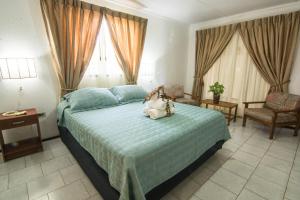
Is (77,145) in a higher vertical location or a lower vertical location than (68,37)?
lower

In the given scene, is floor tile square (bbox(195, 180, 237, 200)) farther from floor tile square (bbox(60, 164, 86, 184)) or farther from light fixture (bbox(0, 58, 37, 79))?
light fixture (bbox(0, 58, 37, 79))

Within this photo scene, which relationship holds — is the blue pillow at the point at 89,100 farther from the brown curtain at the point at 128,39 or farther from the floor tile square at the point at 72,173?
the brown curtain at the point at 128,39

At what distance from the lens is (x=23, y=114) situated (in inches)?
91.1

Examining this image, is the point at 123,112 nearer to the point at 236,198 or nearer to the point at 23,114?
the point at 23,114

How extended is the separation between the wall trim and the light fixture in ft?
13.9

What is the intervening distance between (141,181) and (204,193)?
2.80ft

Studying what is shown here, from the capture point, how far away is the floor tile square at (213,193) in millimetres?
1673

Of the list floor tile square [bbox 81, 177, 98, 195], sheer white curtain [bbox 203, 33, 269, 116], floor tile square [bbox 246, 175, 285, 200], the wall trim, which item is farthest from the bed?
the wall trim

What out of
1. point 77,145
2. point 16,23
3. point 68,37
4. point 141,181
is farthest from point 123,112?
point 16,23

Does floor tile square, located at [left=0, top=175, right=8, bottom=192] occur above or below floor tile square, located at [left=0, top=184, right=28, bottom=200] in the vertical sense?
above

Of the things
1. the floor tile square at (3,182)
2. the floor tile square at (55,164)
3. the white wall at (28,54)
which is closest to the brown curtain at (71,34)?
the white wall at (28,54)

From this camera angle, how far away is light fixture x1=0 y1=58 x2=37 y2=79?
2105mm

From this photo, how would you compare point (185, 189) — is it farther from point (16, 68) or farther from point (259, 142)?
point (16, 68)

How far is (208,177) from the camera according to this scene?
197 cm
